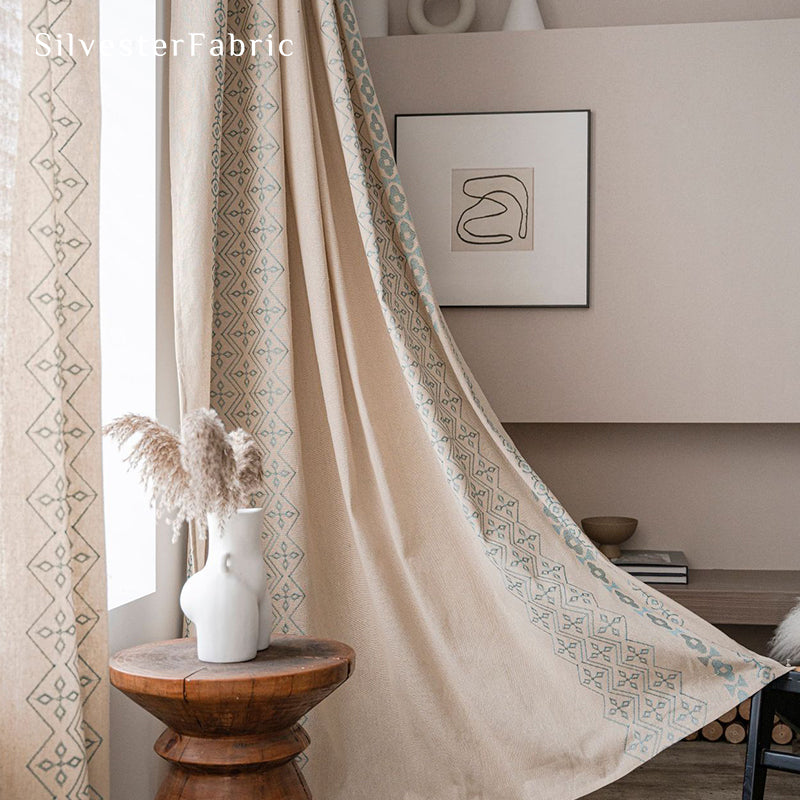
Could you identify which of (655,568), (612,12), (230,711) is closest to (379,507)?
(230,711)

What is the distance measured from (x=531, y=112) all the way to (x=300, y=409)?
4.14 ft

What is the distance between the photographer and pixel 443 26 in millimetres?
3096

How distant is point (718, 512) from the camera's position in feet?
10.2

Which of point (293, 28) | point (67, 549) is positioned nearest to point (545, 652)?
point (67, 549)

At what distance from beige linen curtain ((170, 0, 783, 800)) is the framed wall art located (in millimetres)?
637

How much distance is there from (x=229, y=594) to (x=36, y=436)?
0.40m

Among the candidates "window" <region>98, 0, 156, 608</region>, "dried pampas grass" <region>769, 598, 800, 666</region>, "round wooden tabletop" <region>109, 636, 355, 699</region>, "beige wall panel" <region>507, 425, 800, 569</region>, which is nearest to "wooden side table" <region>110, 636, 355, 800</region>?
"round wooden tabletop" <region>109, 636, 355, 699</region>

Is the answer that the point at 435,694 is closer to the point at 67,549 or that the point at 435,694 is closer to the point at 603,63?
the point at 67,549

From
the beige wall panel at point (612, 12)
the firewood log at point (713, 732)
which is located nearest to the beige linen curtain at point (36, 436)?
the beige wall panel at point (612, 12)

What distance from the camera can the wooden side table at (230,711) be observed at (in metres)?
1.41

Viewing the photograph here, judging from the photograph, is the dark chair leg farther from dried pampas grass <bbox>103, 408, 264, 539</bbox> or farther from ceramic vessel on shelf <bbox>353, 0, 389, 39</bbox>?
ceramic vessel on shelf <bbox>353, 0, 389, 39</bbox>

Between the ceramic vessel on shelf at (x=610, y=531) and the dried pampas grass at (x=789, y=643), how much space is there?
855 millimetres

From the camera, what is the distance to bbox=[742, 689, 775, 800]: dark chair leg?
1.88 metres

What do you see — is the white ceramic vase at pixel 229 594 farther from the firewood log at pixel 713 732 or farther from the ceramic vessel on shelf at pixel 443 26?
the ceramic vessel on shelf at pixel 443 26
